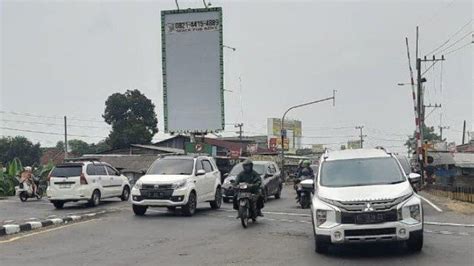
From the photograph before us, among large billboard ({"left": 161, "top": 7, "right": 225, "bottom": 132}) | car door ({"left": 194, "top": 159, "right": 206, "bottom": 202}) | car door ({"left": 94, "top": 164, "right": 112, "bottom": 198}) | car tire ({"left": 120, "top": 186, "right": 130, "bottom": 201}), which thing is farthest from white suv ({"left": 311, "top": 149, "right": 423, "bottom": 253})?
large billboard ({"left": 161, "top": 7, "right": 225, "bottom": 132})

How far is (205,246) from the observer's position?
37.2 feet

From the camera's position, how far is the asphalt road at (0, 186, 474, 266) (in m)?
9.63

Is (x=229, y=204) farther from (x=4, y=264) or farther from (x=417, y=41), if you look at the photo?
(x=417, y=41)

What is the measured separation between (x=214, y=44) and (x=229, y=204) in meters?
21.8

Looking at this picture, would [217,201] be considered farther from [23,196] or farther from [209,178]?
[23,196]

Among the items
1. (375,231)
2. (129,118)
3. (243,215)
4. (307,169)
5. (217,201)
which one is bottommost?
(217,201)

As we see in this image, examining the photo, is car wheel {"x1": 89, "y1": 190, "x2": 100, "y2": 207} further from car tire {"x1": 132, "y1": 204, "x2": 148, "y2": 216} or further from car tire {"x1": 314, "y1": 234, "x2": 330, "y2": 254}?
car tire {"x1": 314, "y1": 234, "x2": 330, "y2": 254}

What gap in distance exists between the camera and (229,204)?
75.6ft

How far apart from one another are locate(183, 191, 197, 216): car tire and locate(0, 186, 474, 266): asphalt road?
1.03m

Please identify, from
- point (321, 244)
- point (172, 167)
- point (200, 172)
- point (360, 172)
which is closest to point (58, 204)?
point (172, 167)

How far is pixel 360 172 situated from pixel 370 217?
1487 mm

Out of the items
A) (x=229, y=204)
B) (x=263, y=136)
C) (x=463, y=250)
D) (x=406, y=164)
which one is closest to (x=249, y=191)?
(x=463, y=250)

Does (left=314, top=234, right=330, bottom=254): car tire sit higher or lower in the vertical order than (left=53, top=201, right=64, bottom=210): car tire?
higher

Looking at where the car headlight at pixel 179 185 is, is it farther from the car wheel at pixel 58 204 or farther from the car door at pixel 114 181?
the car door at pixel 114 181
